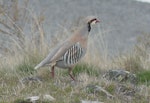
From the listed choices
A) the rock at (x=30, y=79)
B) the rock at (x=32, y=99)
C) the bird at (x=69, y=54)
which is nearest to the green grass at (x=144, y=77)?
the bird at (x=69, y=54)

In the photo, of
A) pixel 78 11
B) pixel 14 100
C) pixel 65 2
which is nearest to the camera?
pixel 14 100

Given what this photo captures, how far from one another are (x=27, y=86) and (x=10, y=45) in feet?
15.1

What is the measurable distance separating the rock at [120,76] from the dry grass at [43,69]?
0.16 meters

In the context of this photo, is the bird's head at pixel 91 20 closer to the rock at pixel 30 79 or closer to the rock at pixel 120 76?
the rock at pixel 120 76

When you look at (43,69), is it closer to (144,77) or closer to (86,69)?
(86,69)

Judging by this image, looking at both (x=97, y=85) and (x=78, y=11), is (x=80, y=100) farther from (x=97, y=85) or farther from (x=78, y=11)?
(x=78, y=11)

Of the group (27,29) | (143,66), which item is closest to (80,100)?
(143,66)

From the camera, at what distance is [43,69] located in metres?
10.7

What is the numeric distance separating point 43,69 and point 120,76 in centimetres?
118

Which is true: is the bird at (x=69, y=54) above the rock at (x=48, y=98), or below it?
above

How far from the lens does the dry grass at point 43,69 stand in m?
9.25

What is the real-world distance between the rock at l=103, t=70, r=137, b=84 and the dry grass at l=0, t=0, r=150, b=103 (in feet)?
0.52

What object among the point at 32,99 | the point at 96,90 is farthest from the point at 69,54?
the point at 32,99

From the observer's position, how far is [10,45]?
46.4ft
